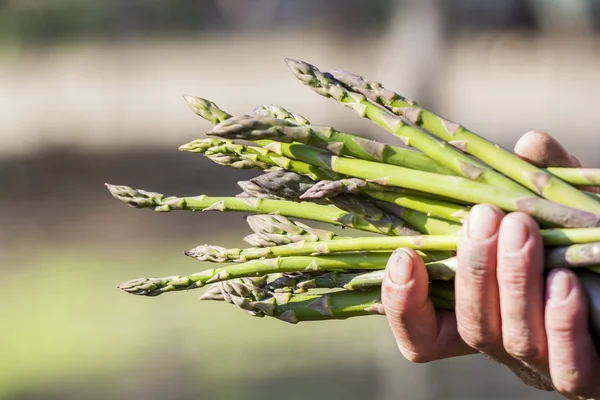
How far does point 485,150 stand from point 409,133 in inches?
6.3

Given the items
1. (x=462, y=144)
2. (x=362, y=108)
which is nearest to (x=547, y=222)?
(x=462, y=144)

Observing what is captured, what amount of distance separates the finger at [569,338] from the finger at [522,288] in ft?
0.08

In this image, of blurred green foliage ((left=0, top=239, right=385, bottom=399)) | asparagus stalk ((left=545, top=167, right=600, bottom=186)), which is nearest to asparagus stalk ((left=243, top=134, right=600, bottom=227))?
asparagus stalk ((left=545, top=167, right=600, bottom=186))

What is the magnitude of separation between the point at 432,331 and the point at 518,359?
0.19 meters

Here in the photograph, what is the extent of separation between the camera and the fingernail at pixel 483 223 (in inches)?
55.9

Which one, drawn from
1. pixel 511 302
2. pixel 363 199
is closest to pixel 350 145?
pixel 363 199

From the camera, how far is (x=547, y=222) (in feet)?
4.79

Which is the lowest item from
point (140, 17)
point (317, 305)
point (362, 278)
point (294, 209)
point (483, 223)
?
point (140, 17)

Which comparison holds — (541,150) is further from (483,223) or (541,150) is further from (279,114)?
(279,114)

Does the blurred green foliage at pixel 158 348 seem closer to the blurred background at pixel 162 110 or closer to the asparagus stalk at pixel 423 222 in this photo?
the blurred background at pixel 162 110

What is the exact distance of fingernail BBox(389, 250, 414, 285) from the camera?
1503 mm

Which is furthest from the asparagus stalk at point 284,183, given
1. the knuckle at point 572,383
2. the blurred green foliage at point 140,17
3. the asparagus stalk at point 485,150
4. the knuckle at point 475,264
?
the blurred green foliage at point 140,17

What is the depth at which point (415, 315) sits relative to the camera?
1619 millimetres

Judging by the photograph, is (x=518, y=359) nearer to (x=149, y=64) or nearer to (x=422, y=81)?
(x=422, y=81)
